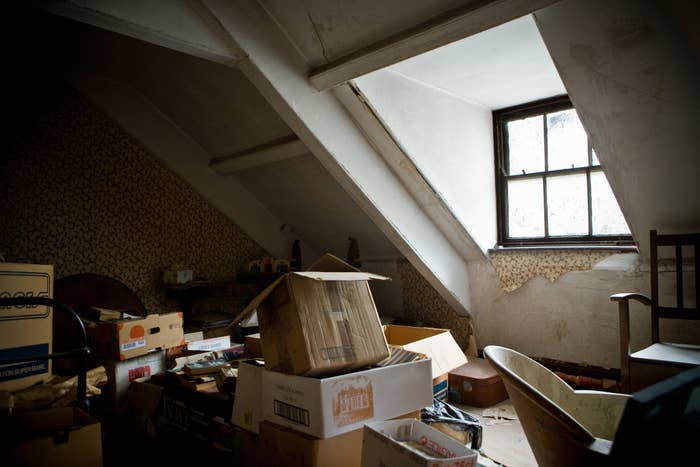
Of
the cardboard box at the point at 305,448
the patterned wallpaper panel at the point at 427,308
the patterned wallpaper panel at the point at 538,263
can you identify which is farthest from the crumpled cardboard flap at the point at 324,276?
the patterned wallpaper panel at the point at 427,308

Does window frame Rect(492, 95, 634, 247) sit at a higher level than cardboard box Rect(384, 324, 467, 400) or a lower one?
higher

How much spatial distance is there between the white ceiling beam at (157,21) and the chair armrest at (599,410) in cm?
241

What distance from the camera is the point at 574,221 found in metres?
3.51

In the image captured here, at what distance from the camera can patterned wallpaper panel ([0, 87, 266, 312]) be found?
139 inches

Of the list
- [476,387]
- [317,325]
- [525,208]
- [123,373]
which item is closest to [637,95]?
[525,208]

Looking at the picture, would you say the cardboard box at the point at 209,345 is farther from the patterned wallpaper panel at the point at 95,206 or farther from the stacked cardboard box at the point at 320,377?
the patterned wallpaper panel at the point at 95,206

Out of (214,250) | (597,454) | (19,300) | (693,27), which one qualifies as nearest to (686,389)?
(597,454)

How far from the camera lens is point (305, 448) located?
59.4 inches

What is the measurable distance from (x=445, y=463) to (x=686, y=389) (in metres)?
0.68

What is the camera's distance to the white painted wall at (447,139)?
3.04 meters

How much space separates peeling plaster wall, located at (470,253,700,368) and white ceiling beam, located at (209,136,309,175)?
6.28ft

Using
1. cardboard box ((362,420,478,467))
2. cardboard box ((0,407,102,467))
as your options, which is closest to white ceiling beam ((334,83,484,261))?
cardboard box ((362,420,478,467))

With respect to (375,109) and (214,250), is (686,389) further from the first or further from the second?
(214,250)

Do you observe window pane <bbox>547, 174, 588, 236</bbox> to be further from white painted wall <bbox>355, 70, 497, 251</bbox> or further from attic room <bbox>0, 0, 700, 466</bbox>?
white painted wall <bbox>355, 70, 497, 251</bbox>
